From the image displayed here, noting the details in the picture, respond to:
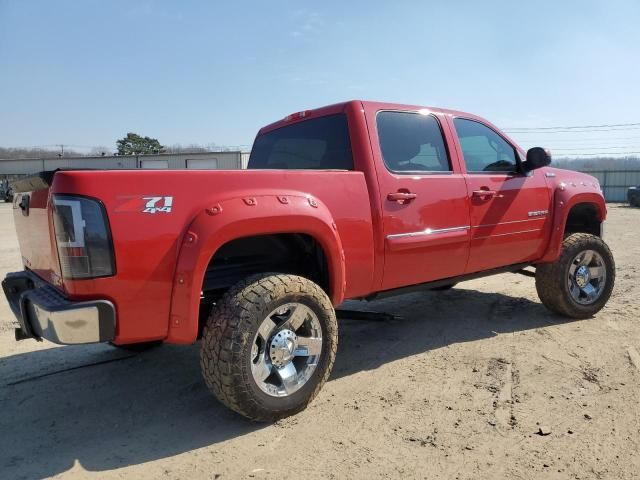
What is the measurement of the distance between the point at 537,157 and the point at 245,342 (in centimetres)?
320

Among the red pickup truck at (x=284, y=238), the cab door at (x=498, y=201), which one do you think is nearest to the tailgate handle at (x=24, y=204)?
the red pickup truck at (x=284, y=238)

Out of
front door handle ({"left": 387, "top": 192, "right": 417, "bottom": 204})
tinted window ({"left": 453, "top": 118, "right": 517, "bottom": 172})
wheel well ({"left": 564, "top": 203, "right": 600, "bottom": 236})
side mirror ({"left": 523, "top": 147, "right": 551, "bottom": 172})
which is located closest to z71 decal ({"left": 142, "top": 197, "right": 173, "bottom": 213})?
front door handle ({"left": 387, "top": 192, "right": 417, "bottom": 204})

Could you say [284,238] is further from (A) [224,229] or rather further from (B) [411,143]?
(B) [411,143]

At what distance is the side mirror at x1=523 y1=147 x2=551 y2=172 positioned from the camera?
171 inches

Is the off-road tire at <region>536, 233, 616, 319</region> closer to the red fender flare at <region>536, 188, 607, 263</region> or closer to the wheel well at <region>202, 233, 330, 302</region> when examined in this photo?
the red fender flare at <region>536, 188, 607, 263</region>

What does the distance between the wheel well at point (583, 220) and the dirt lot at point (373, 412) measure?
1130 mm

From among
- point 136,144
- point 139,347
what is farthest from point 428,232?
point 136,144

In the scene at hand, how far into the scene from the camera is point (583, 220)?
5402 mm

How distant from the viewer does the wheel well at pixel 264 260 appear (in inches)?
128

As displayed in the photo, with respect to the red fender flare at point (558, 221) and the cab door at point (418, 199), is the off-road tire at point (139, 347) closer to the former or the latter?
the cab door at point (418, 199)

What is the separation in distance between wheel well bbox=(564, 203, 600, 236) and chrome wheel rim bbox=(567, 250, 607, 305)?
1.33 feet

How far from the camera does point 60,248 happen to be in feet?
7.79

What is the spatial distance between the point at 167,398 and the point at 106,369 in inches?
32.7

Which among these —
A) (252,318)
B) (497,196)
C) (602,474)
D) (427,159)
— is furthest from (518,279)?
(252,318)
